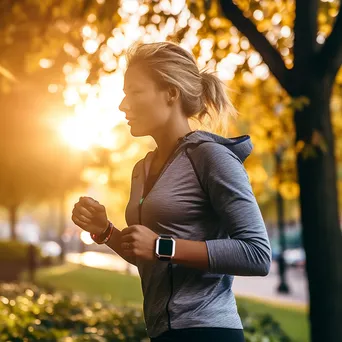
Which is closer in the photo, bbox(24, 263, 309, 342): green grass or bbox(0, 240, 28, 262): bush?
bbox(24, 263, 309, 342): green grass

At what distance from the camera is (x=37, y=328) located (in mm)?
6055

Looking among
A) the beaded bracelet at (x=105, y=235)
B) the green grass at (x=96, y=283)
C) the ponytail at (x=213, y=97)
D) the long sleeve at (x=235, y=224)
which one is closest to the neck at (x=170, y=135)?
the ponytail at (x=213, y=97)

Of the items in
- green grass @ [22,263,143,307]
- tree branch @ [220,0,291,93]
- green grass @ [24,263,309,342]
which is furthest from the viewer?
green grass @ [22,263,143,307]

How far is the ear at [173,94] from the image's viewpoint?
2438mm

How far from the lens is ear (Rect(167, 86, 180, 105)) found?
8.00ft

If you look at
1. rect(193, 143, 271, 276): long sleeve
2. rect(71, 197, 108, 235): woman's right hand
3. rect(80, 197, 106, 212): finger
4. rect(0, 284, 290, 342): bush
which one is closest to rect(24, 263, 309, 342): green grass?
rect(0, 284, 290, 342): bush

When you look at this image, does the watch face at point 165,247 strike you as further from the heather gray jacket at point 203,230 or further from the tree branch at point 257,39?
the tree branch at point 257,39

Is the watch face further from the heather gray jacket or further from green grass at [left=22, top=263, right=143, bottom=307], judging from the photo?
Answer: green grass at [left=22, top=263, right=143, bottom=307]

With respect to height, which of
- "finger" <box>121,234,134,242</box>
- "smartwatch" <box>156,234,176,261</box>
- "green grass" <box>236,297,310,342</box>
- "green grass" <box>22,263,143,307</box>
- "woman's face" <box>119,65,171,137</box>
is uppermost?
"woman's face" <box>119,65,171,137</box>

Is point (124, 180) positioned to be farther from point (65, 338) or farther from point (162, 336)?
point (162, 336)

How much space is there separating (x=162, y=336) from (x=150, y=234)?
1.28 ft

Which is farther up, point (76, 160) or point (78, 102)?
point (76, 160)

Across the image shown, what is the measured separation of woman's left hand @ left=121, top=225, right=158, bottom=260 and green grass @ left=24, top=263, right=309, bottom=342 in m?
8.54

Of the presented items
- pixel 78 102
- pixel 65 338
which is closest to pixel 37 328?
pixel 65 338
